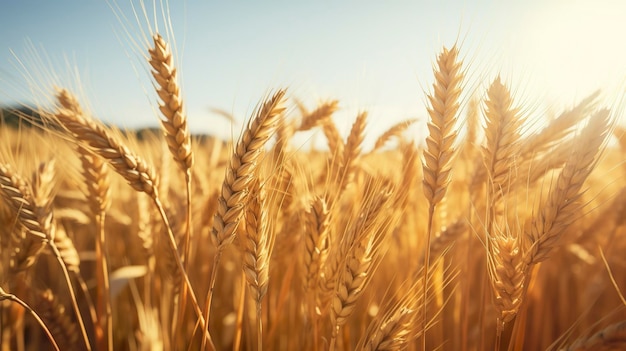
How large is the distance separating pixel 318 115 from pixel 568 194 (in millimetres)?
1149

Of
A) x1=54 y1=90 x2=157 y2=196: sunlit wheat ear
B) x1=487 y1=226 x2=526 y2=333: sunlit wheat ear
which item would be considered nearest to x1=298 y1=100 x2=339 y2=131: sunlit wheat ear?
x1=54 y1=90 x2=157 y2=196: sunlit wheat ear

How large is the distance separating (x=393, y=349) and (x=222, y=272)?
184cm

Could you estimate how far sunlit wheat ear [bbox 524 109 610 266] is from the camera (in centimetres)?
98

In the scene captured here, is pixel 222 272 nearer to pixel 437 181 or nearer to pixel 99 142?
pixel 99 142

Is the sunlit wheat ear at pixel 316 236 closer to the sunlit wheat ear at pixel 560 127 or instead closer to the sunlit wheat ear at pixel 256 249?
the sunlit wheat ear at pixel 256 249

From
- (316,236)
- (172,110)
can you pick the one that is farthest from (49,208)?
(316,236)

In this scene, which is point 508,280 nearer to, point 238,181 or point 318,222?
point 318,222

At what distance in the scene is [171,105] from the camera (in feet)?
3.77

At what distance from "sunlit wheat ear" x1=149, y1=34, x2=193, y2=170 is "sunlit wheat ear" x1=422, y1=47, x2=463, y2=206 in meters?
0.71

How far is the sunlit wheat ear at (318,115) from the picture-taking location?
185 cm

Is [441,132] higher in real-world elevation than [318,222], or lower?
higher

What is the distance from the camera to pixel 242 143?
1.04 metres

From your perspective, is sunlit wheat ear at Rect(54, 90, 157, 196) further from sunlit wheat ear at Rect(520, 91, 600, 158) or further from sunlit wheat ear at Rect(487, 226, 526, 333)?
sunlit wheat ear at Rect(520, 91, 600, 158)

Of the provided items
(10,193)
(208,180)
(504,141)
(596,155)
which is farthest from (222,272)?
(596,155)
